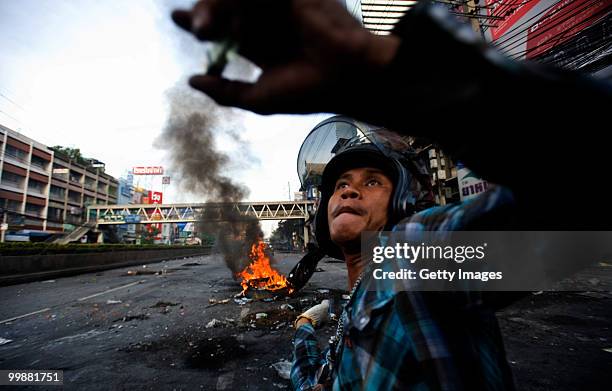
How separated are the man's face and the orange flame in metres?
6.52

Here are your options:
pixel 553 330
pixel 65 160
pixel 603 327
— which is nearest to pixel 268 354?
pixel 553 330

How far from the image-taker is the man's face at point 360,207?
141cm

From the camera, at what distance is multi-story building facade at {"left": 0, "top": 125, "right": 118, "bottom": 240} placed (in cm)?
3400

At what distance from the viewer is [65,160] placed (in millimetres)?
43438

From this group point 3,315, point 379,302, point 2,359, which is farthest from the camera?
point 3,315

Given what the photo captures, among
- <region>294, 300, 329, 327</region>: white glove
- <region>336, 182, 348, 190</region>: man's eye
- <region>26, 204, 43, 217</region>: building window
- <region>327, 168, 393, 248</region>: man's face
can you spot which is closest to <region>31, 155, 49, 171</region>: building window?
<region>26, 204, 43, 217</region>: building window

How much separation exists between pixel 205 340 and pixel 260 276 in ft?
18.5

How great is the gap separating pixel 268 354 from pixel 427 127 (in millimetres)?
3816

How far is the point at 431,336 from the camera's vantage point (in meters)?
0.83

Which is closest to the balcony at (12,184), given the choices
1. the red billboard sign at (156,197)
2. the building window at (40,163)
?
the building window at (40,163)

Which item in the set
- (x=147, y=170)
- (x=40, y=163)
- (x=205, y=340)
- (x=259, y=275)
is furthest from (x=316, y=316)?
(x=147, y=170)

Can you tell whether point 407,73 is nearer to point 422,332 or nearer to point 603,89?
point 603,89

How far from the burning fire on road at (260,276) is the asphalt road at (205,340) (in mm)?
700

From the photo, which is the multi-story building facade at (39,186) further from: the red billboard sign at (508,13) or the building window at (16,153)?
the red billboard sign at (508,13)
